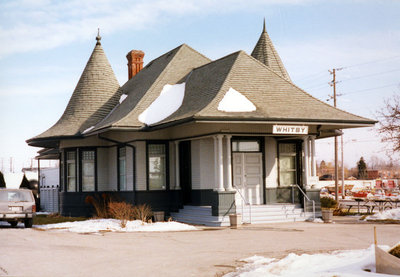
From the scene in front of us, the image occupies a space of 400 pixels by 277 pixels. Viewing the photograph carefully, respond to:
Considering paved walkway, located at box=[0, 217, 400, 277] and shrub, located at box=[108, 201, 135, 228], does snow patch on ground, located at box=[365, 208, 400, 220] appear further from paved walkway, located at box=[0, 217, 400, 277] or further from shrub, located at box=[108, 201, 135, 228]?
shrub, located at box=[108, 201, 135, 228]

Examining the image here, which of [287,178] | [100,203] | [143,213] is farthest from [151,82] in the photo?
[287,178]

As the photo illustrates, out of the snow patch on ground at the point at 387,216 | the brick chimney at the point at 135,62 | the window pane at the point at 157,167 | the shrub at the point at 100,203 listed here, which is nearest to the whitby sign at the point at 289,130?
the snow patch on ground at the point at 387,216

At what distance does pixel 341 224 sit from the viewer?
19703mm

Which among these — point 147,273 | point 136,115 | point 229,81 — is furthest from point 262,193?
point 147,273

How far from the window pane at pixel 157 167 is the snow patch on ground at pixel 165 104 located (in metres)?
1.24

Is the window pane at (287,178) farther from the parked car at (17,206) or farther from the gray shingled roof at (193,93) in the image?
the parked car at (17,206)

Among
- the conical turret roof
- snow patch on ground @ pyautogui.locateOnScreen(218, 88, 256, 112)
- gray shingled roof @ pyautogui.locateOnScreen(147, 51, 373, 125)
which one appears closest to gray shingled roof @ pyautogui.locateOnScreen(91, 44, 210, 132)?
gray shingled roof @ pyautogui.locateOnScreen(147, 51, 373, 125)

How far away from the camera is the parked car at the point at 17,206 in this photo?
19469 mm

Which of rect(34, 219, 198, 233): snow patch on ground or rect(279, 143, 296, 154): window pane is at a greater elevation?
rect(279, 143, 296, 154): window pane

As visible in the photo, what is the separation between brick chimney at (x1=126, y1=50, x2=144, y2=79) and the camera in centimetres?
3284

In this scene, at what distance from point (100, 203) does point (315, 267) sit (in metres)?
17.3

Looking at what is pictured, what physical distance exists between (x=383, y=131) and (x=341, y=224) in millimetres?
7914

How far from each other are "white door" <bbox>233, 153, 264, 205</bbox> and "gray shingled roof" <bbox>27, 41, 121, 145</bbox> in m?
8.24

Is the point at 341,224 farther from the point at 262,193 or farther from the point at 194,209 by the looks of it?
the point at 194,209
